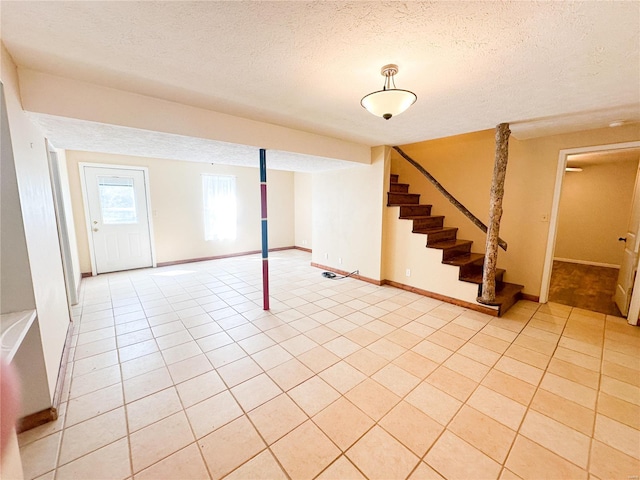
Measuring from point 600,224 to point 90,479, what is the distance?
28.1ft

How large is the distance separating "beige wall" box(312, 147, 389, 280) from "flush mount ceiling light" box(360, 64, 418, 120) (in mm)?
2452

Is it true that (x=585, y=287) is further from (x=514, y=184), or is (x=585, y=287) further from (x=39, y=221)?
(x=39, y=221)

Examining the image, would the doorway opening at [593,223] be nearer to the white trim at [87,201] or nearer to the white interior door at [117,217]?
the white trim at [87,201]

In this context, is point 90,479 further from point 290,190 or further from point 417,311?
point 290,190

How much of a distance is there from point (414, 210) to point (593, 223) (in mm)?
4472

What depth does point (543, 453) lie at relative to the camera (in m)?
1.50

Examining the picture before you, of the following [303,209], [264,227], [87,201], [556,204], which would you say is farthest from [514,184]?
[87,201]

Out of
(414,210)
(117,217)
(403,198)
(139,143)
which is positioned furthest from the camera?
(117,217)

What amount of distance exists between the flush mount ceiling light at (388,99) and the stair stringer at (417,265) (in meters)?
2.49

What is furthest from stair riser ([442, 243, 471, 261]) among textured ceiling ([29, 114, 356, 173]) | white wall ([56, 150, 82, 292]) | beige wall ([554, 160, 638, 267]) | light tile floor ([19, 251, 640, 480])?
white wall ([56, 150, 82, 292])

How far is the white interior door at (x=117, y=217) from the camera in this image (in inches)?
189

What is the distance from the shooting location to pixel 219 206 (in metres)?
6.41

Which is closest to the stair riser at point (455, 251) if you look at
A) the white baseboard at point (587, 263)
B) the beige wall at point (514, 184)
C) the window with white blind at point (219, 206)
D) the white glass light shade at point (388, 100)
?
the beige wall at point (514, 184)

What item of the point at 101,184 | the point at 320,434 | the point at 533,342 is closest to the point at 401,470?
the point at 320,434
